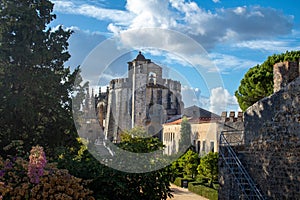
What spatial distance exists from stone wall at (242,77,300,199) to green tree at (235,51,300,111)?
1497 cm

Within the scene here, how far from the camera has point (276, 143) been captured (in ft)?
29.9

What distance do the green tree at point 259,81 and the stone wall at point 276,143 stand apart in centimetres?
1497

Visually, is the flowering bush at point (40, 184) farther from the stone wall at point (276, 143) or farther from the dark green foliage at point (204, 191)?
the dark green foliage at point (204, 191)

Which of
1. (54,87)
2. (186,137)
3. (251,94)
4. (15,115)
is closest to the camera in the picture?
(15,115)

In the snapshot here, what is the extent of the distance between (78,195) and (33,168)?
862 mm

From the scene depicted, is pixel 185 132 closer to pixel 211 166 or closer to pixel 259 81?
pixel 259 81

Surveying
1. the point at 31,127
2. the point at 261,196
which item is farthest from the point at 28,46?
the point at 261,196

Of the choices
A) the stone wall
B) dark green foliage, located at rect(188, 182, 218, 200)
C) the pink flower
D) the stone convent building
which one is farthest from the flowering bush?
dark green foliage, located at rect(188, 182, 218, 200)

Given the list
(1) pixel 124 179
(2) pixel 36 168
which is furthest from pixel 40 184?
(1) pixel 124 179

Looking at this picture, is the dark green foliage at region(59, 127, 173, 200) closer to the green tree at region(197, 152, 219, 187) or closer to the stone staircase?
the stone staircase

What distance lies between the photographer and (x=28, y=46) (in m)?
12.8

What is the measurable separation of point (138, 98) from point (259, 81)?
454 inches

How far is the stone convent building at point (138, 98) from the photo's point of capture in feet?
52.7

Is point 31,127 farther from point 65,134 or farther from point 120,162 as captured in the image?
point 120,162
